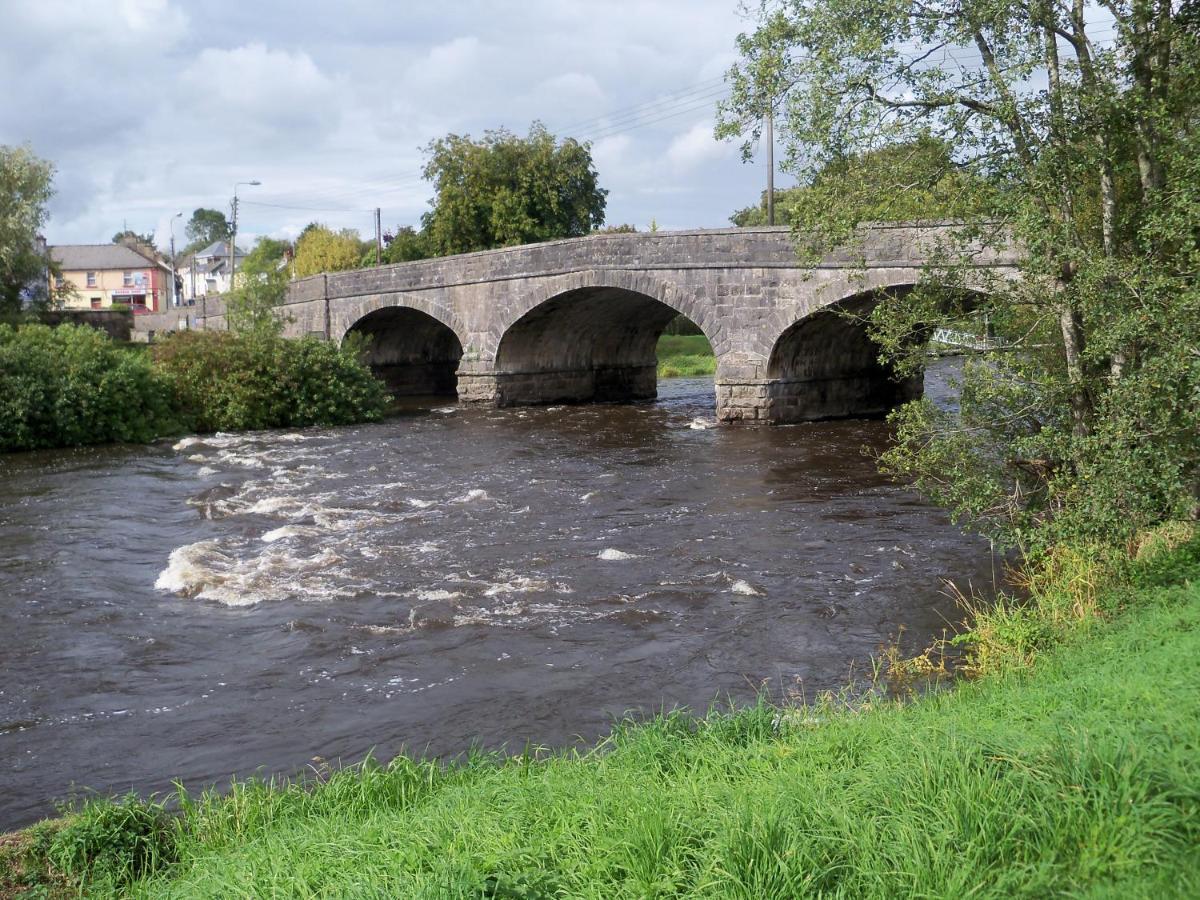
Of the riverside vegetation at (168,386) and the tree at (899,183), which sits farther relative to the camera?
the riverside vegetation at (168,386)

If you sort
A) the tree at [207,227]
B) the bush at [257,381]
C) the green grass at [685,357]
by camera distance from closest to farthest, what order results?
1. the bush at [257,381]
2. the green grass at [685,357]
3. the tree at [207,227]

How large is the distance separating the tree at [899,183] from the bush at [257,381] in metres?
20.5

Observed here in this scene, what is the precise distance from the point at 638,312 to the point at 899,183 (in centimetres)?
2328

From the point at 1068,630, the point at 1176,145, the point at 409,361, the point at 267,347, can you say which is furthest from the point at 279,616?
the point at 409,361

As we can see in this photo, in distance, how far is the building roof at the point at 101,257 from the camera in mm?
84250

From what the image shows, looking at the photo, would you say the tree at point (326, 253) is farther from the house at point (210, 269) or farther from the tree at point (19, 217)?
the house at point (210, 269)

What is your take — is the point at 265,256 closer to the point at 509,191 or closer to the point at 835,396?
the point at 509,191

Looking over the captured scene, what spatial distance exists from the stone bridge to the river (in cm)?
417

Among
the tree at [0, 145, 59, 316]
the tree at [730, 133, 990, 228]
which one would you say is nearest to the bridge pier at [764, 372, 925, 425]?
the tree at [730, 133, 990, 228]

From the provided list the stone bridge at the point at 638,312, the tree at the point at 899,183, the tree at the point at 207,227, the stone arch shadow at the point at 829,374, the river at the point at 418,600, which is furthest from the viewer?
the tree at the point at 207,227

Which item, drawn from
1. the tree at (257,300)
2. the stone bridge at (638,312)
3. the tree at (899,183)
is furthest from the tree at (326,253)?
the tree at (899,183)

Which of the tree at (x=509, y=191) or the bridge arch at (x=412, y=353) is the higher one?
the tree at (x=509, y=191)

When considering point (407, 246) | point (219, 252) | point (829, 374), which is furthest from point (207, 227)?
point (829, 374)

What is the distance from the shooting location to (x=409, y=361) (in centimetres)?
4347
